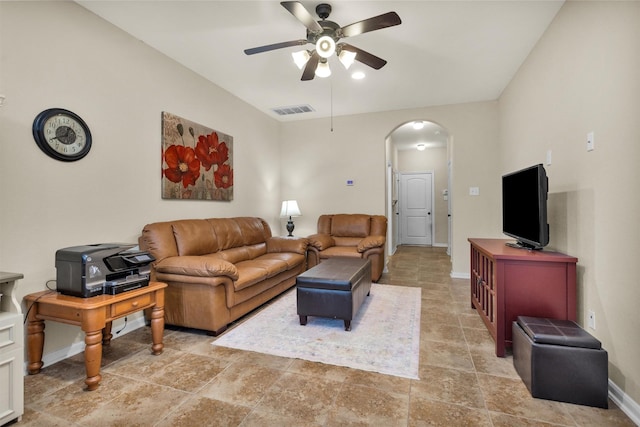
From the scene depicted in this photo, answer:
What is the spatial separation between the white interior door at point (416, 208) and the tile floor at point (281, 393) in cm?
600

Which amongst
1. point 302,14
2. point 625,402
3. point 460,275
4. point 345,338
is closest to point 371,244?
point 460,275

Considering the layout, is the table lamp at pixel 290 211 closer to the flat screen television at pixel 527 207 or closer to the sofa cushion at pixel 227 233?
the sofa cushion at pixel 227 233

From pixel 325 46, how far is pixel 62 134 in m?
2.05

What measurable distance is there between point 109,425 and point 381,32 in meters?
3.31

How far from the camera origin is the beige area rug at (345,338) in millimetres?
2137

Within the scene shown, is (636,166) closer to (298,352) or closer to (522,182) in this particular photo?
(522,182)

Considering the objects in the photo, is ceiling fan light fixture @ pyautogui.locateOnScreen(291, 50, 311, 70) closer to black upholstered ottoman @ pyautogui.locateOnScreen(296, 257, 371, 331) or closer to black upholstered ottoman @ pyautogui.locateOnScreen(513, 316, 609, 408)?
black upholstered ottoman @ pyautogui.locateOnScreen(296, 257, 371, 331)

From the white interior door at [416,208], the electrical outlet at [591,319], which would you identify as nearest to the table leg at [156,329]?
the electrical outlet at [591,319]

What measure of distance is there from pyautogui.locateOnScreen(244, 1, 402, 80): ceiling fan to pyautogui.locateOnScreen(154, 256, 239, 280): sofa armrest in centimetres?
174

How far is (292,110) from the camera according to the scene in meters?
4.90

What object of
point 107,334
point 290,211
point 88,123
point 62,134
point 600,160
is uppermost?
point 88,123

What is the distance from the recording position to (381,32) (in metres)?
2.67

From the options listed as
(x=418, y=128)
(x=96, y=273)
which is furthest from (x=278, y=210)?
(x=96, y=273)

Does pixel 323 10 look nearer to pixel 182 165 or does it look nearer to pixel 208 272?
pixel 182 165
